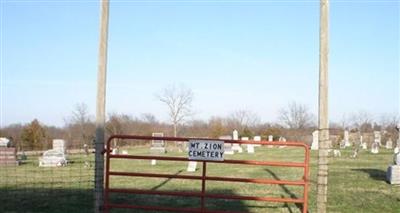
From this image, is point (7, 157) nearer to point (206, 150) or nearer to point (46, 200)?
point (46, 200)

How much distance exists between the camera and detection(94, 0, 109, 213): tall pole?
827 cm

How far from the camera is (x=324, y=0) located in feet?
25.6

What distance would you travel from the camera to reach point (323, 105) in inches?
304

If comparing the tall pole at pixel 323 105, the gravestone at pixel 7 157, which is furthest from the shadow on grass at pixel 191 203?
the gravestone at pixel 7 157

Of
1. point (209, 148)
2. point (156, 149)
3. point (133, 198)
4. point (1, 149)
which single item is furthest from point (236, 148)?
point (209, 148)

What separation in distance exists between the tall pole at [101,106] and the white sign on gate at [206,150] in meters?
1.43

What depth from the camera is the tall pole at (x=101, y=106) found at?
827 centimetres

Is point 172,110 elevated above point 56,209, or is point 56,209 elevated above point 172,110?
point 172,110

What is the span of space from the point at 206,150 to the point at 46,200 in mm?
4751

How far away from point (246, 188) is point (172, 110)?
57.4 m

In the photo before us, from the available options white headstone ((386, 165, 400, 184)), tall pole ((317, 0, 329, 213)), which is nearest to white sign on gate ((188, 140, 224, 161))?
tall pole ((317, 0, 329, 213))

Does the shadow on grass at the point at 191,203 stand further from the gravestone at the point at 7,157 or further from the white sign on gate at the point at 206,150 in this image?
the gravestone at the point at 7,157

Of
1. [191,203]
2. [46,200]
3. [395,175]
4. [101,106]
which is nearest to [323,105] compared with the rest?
[101,106]

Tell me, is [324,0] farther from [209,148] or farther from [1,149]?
[1,149]
